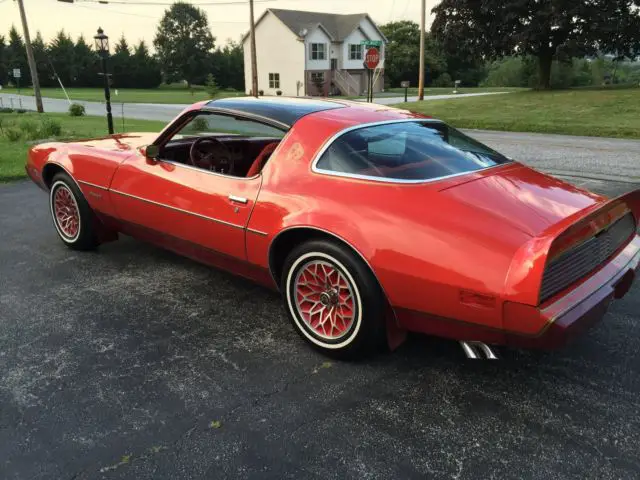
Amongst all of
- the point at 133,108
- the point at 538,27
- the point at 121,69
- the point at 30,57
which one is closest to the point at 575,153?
the point at 538,27

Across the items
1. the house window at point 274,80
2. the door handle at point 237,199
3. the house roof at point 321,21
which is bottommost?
the door handle at point 237,199

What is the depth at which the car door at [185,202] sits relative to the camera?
11.0 feet

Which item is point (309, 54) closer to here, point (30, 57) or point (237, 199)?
point (30, 57)

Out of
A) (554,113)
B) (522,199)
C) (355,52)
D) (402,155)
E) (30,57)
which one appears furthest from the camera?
(355,52)

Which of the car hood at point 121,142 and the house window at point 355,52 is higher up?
the house window at point 355,52

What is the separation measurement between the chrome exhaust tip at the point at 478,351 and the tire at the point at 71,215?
337 centimetres

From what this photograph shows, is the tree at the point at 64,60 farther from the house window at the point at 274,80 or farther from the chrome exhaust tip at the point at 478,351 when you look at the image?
the chrome exhaust tip at the point at 478,351

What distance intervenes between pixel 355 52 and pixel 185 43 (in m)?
33.5

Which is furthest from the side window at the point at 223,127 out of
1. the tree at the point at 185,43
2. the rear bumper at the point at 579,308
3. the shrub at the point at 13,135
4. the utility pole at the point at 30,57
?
the tree at the point at 185,43

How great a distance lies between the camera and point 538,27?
2777cm

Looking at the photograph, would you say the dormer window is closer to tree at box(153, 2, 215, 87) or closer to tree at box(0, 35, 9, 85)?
tree at box(153, 2, 215, 87)

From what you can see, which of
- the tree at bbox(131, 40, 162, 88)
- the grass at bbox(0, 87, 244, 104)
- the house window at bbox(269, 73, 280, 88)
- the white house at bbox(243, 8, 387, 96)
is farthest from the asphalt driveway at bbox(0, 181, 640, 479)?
the tree at bbox(131, 40, 162, 88)

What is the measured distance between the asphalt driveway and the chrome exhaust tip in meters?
0.24

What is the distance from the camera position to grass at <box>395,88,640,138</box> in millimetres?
15570
